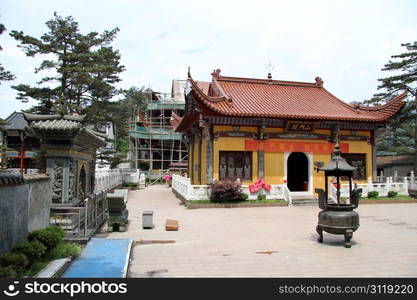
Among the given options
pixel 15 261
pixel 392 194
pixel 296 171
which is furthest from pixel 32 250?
pixel 296 171

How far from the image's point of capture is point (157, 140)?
4381 centimetres

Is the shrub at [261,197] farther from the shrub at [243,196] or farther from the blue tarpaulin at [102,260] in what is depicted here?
the blue tarpaulin at [102,260]

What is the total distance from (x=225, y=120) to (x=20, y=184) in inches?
497

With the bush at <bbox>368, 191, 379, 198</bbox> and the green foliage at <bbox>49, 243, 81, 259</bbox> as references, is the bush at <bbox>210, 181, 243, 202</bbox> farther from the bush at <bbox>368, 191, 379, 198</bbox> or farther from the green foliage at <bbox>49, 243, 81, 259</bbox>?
the green foliage at <bbox>49, 243, 81, 259</bbox>

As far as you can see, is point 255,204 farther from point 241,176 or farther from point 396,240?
point 396,240

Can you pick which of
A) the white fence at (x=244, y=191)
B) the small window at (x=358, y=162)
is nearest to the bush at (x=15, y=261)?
the white fence at (x=244, y=191)

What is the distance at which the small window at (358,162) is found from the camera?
20.0m

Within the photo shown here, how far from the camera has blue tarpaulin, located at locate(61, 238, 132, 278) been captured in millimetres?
5746

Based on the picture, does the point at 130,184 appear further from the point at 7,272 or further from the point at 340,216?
the point at 7,272

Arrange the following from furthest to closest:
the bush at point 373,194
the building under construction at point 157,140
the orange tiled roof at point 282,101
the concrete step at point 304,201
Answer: the building under construction at point 157,140
the bush at point 373,194
the orange tiled roof at point 282,101
the concrete step at point 304,201

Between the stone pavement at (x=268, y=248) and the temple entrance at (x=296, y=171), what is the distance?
8.13 meters

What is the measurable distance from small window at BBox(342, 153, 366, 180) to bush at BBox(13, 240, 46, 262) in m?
17.6

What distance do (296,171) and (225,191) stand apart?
24.3ft

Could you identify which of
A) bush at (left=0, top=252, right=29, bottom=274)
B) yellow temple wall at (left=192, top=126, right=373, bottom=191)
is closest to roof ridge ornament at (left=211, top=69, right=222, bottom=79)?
yellow temple wall at (left=192, top=126, right=373, bottom=191)
